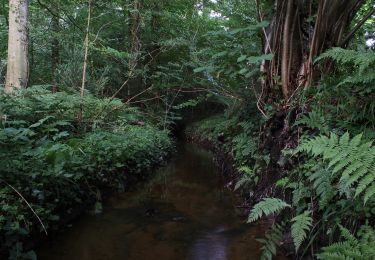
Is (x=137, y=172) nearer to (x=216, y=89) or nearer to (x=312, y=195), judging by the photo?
(x=216, y=89)

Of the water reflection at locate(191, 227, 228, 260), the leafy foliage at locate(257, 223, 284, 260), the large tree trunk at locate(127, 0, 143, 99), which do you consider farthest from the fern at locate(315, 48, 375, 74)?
the large tree trunk at locate(127, 0, 143, 99)

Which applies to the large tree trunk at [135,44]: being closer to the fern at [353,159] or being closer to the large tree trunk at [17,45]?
the large tree trunk at [17,45]

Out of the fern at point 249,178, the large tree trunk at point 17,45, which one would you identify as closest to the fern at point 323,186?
the fern at point 249,178

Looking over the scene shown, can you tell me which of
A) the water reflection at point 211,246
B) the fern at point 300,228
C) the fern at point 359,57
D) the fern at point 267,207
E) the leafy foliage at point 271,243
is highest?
the fern at point 359,57

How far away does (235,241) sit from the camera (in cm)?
371

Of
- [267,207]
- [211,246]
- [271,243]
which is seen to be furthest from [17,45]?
[271,243]

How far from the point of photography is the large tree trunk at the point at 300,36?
4.61 meters

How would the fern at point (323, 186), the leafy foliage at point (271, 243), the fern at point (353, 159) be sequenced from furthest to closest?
the leafy foliage at point (271, 243) < the fern at point (323, 186) < the fern at point (353, 159)

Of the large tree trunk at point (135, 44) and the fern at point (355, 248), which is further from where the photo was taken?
the large tree trunk at point (135, 44)

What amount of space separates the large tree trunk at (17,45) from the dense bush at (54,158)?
5.35 feet

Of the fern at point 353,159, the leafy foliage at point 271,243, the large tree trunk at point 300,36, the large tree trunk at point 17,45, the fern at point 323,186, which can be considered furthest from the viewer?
the large tree trunk at point 17,45

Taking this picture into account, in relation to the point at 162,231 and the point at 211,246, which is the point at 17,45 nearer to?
the point at 162,231

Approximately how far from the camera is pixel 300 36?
5039 mm

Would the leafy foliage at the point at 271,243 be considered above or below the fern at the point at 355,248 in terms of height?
below
